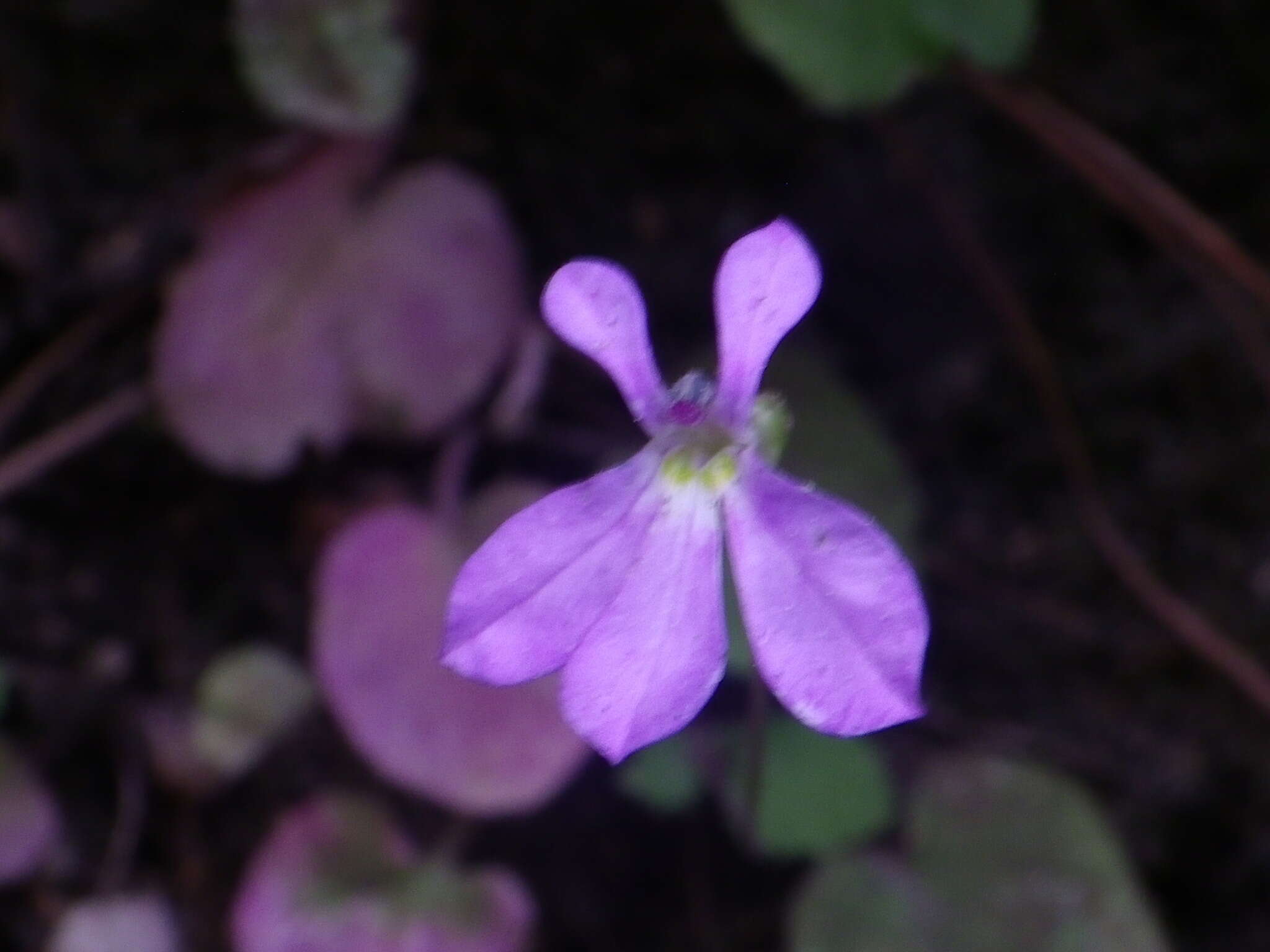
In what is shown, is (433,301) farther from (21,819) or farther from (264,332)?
(21,819)

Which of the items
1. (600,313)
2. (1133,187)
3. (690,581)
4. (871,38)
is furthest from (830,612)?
(1133,187)

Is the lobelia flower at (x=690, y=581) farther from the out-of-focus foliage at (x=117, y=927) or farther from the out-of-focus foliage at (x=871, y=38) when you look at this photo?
the out-of-focus foliage at (x=117, y=927)

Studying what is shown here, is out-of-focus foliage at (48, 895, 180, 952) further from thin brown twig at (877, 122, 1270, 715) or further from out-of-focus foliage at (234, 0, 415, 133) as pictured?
thin brown twig at (877, 122, 1270, 715)

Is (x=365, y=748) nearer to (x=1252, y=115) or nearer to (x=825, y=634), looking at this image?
(x=825, y=634)

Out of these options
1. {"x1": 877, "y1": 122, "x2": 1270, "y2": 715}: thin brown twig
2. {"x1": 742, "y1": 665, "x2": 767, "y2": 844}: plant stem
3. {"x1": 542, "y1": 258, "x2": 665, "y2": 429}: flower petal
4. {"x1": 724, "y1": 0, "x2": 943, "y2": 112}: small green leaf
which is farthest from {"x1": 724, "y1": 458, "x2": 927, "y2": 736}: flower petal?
{"x1": 877, "y1": 122, "x2": 1270, "y2": 715}: thin brown twig

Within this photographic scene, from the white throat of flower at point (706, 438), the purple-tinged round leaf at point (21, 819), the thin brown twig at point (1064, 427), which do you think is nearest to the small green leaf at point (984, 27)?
the thin brown twig at point (1064, 427)

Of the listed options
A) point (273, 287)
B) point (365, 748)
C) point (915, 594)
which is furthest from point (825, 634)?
point (273, 287)

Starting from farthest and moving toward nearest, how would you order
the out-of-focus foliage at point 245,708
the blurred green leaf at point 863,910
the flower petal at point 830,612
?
the out-of-focus foliage at point 245,708
the blurred green leaf at point 863,910
the flower petal at point 830,612
